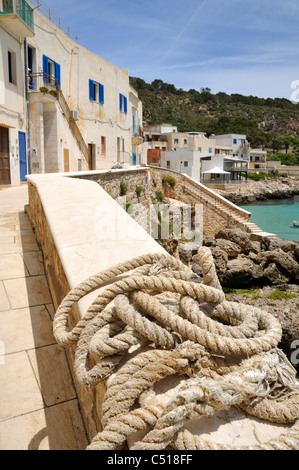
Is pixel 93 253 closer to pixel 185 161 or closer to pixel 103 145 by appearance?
pixel 103 145

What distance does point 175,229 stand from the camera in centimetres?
1848

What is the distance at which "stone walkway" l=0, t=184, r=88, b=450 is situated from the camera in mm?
1871

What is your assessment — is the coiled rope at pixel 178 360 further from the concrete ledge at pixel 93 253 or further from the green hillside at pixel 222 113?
the green hillside at pixel 222 113

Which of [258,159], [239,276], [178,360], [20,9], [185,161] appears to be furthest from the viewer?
[258,159]

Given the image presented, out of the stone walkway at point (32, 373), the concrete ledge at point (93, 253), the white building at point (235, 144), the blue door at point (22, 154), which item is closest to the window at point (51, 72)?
the blue door at point (22, 154)

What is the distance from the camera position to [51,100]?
14516mm

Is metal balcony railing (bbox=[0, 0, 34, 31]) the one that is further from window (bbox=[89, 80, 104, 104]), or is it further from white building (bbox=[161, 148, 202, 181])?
white building (bbox=[161, 148, 202, 181])

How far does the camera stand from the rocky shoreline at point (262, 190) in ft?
144

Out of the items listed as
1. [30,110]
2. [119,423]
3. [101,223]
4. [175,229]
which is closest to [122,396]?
[119,423]

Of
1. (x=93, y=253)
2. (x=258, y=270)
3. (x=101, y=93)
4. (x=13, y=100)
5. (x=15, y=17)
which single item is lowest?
(x=258, y=270)

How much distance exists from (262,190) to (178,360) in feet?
167

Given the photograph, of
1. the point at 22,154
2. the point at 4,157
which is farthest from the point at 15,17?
the point at 4,157

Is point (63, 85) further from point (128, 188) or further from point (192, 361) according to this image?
point (192, 361)


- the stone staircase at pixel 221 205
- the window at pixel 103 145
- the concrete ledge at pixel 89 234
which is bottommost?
the stone staircase at pixel 221 205
